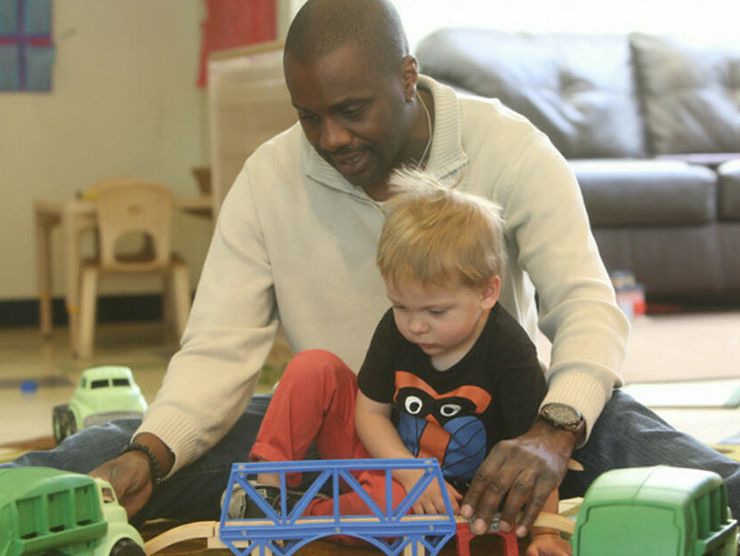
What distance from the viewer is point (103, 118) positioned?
5375 millimetres

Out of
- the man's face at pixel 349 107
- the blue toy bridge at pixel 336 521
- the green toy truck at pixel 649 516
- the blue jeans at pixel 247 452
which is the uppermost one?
the man's face at pixel 349 107

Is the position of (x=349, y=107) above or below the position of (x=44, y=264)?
above

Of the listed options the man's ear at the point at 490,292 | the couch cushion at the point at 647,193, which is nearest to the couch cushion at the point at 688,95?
the couch cushion at the point at 647,193

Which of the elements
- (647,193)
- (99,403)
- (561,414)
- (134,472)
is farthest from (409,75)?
(647,193)

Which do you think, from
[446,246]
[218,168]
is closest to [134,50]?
[218,168]

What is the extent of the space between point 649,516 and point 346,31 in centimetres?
75

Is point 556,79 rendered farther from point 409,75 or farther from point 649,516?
point 649,516

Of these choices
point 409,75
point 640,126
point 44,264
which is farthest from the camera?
point 44,264

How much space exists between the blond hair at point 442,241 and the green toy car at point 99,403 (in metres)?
0.89

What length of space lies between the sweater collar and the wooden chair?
2.67 m

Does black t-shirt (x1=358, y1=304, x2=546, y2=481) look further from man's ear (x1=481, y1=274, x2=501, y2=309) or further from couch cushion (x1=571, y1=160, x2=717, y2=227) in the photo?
couch cushion (x1=571, y1=160, x2=717, y2=227)

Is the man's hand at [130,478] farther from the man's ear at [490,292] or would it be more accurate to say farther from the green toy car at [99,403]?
the green toy car at [99,403]

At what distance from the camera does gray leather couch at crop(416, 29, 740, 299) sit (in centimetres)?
442

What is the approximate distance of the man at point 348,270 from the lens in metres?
1.57
